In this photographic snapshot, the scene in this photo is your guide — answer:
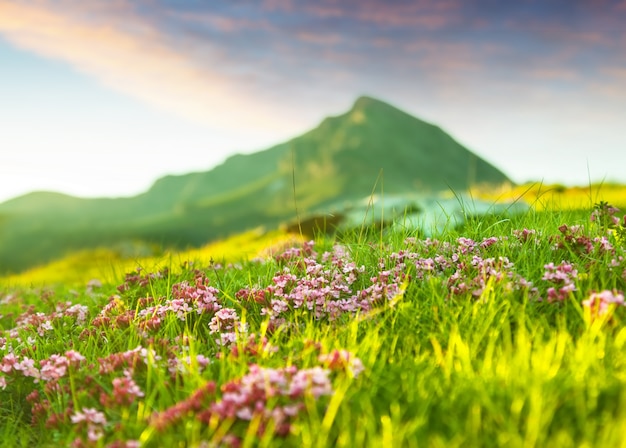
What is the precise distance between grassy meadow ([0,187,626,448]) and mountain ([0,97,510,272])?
52384mm

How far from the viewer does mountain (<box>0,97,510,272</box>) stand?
6393cm

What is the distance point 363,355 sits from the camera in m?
4.61

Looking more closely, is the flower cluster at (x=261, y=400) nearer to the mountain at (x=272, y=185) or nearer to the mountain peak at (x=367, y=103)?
the mountain at (x=272, y=185)

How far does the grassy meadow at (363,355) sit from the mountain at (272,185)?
5238 centimetres

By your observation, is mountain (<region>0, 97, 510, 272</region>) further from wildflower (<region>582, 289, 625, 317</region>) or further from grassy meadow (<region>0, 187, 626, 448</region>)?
wildflower (<region>582, 289, 625, 317</region>)

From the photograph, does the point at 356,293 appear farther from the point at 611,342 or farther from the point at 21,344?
the point at 21,344

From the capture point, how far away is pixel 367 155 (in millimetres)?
81438

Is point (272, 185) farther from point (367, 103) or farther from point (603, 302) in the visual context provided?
point (603, 302)

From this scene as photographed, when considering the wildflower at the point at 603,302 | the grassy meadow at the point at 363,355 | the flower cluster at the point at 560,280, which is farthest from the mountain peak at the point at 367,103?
the wildflower at the point at 603,302

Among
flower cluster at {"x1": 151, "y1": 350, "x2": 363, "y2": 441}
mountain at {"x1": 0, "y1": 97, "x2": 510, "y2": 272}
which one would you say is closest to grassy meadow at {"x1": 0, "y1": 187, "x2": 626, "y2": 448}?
flower cluster at {"x1": 151, "y1": 350, "x2": 363, "y2": 441}

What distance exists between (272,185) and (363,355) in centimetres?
7343

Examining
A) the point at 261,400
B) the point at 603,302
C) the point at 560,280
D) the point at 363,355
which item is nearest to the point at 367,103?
the point at 560,280

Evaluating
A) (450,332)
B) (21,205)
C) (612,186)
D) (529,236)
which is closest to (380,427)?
(450,332)

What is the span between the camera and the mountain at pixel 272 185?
210 feet
